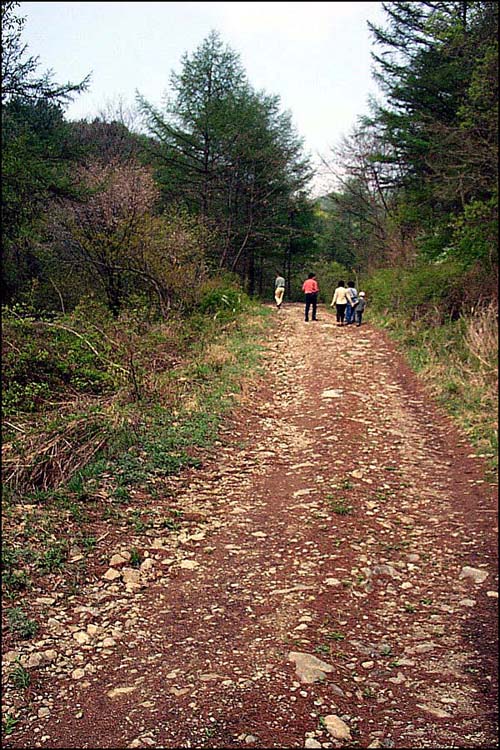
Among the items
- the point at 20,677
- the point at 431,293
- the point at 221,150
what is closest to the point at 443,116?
the point at 431,293

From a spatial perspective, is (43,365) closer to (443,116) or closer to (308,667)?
(308,667)

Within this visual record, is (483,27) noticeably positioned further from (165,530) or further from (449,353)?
(165,530)

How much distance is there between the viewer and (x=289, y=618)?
14.2ft

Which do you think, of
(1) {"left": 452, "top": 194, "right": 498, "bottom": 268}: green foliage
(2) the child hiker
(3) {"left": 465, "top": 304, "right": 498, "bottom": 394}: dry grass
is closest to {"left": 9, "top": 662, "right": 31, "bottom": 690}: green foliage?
(3) {"left": 465, "top": 304, "right": 498, "bottom": 394}: dry grass

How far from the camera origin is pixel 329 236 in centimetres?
4600

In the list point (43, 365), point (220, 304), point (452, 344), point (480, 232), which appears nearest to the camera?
point (43, 365)

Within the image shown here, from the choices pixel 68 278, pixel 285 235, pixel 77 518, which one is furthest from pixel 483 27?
pixel 285 235

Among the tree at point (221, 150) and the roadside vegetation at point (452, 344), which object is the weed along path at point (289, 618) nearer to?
the roadside vegetation at point (452, 344)

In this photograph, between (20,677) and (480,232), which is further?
(480,232)

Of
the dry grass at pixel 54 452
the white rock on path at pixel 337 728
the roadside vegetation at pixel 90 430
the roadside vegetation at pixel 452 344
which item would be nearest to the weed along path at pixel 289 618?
the white rock on path at pixel 337 728

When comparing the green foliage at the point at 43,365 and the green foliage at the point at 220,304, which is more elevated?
the green foliage at the point at 220,304

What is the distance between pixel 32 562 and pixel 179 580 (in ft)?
3.69

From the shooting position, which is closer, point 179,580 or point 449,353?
point 179,580

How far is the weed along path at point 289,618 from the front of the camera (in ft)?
11.0
